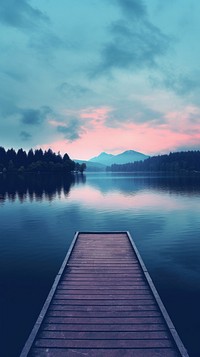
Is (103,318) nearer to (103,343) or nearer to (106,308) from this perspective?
(106,308)

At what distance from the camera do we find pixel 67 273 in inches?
606

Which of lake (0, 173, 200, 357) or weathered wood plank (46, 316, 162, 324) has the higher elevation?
weathered wood plank (46, 316, 162, 324)

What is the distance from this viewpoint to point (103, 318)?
35.6 feet

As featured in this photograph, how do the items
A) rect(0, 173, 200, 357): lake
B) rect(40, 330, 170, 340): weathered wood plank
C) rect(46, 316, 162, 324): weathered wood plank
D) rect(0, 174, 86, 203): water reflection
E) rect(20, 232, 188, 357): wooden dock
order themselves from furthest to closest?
rect(0, 174, 86, 203): water reflection → rect(0, 173, 200, 357): lake → rect(46, 316, 162, 324): weathered wood plank → rect(40, 330, 170, 340): weathered wood plank → rect(20, 232, 188, 357): wooden dock

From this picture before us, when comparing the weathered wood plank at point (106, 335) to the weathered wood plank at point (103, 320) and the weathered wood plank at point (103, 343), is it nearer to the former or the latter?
the weathered wood plank at point (103, 343)

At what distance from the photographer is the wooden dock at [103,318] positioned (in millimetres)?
9062

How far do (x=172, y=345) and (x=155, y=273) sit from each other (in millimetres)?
9771

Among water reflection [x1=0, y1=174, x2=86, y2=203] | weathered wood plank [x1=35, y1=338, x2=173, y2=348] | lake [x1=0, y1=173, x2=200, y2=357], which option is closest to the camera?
weathered wood plank [x1=35, y1=338, x2=173, y2=348]

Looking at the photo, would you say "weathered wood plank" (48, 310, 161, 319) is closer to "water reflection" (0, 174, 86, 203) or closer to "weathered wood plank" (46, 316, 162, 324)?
"weathered wood plank" (46, 316, 162, 324)

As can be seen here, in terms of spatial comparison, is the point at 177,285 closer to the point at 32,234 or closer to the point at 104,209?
the point at 32,234

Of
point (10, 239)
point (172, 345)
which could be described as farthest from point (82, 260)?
point (10, 239)

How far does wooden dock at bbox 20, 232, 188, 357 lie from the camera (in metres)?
9.06

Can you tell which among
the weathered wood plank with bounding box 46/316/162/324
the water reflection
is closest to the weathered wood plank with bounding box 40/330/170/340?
the weathered wood plank with bounding box 46/316/162/324

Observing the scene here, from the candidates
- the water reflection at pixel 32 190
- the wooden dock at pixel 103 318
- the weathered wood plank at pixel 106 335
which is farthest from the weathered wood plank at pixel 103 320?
the water reflection at pixel 32 190
